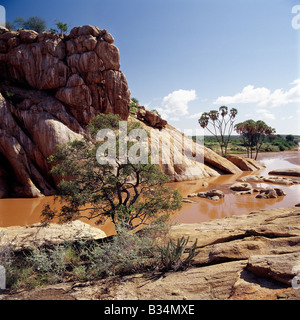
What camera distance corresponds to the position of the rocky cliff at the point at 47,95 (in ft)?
45.7

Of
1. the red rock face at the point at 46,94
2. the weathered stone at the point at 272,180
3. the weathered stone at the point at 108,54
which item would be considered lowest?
the weathered stone at the point at 272,180

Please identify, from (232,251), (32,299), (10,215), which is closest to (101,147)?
(32,299)

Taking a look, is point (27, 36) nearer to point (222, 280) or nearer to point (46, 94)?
point (46, 94)

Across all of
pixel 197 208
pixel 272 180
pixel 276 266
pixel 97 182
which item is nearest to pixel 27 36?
pixel 97 182

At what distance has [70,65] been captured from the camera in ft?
57.9

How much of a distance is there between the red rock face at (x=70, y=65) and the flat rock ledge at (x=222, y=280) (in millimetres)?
15385

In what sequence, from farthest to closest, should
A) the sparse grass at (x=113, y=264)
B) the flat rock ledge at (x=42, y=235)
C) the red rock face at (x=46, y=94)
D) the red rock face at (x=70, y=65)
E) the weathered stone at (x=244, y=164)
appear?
the weathered stone at (x=244, y=164)
the red rock face at (x=70, y=65)
the red rock face at (x=46, y=94)
the flat rock ledge at (x=42, y=235)
the sparse grass at (x=113, y=264)

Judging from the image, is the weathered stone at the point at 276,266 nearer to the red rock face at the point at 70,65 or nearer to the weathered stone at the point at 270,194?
the weathered stone at the point at 270,194

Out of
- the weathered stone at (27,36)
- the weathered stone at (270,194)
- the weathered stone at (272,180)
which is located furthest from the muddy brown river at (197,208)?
the weathered stone at (27,36)

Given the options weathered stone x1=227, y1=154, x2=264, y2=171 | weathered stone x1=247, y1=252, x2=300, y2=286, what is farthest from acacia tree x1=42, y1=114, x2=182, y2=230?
weathered stone x1=227, y1=154, x2=264, y2=171

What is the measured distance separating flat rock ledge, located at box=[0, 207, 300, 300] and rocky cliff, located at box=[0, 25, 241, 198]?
1205 centimetres

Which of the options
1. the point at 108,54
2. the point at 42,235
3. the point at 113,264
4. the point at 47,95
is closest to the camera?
the point at 113,264

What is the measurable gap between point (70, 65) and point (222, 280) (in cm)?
1942

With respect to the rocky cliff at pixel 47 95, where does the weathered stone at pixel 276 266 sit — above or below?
below
